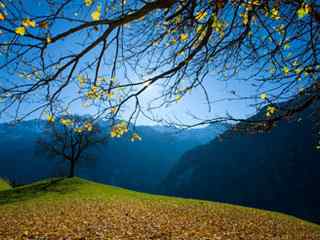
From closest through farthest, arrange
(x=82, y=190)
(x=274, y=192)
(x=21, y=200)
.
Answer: (x=21, y=200) → (x=82, y=190) → (x=274, y=192)

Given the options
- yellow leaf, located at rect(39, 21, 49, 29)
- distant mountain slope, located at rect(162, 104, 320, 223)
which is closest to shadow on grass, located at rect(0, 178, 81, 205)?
yellow leaf, located at rect(39, 21, 49, 29)

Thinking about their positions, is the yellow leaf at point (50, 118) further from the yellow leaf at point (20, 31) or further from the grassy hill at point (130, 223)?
the grassy hill at point (130, 223)

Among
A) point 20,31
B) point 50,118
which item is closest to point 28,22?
point 20,31

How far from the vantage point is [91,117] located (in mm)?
5098

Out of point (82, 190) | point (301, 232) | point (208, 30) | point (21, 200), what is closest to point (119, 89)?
point (208, 30)

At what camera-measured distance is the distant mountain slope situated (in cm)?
11662

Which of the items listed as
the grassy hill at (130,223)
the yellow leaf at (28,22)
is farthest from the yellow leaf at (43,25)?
the grassy hill at (130,223)

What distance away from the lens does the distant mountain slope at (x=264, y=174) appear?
11662 cm

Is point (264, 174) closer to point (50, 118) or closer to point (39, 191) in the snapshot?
point (39, 191)

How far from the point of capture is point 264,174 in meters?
132

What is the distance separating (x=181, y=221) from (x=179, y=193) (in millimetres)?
146305

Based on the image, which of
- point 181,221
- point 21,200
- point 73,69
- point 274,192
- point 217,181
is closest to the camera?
point 73,69

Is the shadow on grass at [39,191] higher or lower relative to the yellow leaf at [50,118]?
lower

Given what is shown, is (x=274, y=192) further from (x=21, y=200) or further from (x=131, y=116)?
(x=131, y=116)
